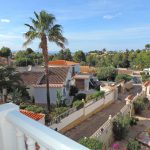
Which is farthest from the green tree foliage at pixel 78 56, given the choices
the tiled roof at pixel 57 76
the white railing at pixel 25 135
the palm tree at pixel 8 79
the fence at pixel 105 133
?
the white railing at pixel 25 135

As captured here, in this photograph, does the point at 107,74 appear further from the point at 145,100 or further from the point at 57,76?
the point at 57,76

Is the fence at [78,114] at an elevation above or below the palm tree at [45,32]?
below

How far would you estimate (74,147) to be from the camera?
170cm

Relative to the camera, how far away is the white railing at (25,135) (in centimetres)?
181

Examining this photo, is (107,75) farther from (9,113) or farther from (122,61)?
(9,113)

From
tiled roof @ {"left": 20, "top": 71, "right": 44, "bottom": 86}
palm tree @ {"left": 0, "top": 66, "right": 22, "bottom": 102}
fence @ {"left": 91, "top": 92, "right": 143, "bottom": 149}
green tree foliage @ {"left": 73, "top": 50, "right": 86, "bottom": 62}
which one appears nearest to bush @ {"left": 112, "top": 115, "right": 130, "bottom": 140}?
fence @ {"left": 91, "top": 92, "right": 143, "bottom": 149}

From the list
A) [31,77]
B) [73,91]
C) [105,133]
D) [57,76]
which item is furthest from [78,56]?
[105,133]

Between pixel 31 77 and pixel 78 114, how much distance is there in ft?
36.4

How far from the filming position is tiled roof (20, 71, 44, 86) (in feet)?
93.6

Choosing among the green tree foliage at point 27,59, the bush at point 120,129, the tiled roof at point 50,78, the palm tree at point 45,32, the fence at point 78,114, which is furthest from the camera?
Answer: the green tree foliage at point 27,59

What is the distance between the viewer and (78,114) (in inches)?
810

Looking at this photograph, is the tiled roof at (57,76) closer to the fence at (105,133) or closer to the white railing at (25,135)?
the fence at (105,133)

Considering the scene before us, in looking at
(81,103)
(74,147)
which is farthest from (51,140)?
(81,103)

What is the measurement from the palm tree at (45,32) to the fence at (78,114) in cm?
374
